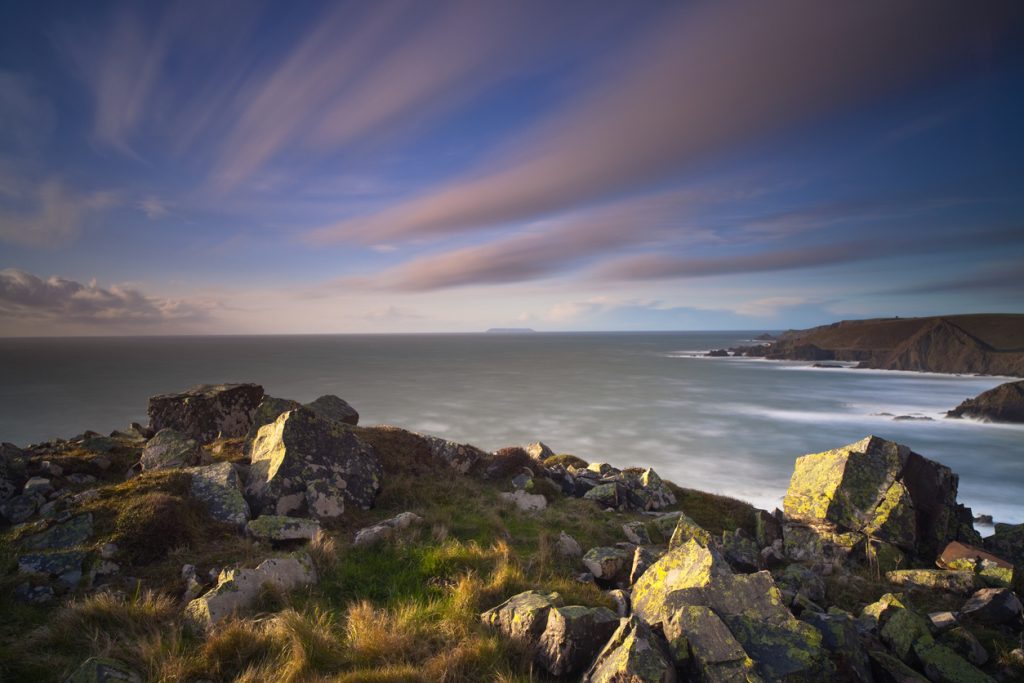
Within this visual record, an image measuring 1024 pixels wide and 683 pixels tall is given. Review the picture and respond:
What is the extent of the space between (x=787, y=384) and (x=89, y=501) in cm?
10684

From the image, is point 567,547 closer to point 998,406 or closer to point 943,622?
point 943,622

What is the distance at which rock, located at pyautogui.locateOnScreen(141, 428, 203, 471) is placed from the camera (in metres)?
11.9

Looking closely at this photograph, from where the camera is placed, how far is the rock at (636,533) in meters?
11.6

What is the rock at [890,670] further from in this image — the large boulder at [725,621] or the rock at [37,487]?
the rock at [37,487]

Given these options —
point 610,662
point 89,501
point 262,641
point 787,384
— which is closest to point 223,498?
point 89,501

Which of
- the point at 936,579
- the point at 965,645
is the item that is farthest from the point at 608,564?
the point at 936,579

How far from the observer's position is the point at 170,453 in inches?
482

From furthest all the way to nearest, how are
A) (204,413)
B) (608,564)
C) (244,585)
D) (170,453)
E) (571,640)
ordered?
(204,413), (170,453), (608,564), (244,585), (571,640)

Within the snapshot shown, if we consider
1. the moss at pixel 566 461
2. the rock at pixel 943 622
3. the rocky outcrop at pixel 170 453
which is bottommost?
the moss at pixel 566 461

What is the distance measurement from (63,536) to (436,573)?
21.4 ft

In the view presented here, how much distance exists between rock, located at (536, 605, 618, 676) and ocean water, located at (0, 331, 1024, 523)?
1173 inches

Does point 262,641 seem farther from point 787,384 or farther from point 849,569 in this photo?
point 787,384

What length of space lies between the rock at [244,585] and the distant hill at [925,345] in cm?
14551

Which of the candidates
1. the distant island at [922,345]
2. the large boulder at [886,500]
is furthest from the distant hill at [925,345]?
the large boulder at [886,500]
